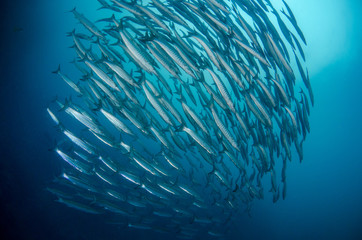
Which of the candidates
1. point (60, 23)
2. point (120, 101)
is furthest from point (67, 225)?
point (60, 23)

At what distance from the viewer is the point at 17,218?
8.72 meters

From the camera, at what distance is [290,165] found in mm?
30531

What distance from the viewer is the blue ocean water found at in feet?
31.4

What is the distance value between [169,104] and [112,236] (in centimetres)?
927

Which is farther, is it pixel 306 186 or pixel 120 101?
pixel 306 186

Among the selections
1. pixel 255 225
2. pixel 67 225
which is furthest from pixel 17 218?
pixel 255 225

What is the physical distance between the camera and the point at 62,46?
27.8 m

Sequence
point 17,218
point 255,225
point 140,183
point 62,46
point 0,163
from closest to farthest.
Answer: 1. point 140,183
2. point 17,218
3. point 0,163
4. point 255,225
5. point 62,46

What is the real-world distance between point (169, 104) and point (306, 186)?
33.8 metres

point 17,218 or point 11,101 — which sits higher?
point 11,101

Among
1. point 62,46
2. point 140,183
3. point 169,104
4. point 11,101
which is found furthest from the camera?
point 62,46

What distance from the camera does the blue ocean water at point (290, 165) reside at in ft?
31.4

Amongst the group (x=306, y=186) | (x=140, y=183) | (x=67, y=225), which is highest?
(x=140, y=183)

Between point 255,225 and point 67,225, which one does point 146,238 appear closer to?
point 67,225
